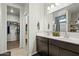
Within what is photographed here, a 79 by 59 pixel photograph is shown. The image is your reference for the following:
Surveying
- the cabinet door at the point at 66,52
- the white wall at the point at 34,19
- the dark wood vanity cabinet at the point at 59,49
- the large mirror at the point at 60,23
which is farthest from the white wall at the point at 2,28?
the cabinet door at the point at 66,52

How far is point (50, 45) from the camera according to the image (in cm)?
238

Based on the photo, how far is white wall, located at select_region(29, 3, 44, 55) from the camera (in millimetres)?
3195

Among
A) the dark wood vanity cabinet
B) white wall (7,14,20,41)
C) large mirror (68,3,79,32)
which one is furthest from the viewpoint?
white wall (7,14,20,41)

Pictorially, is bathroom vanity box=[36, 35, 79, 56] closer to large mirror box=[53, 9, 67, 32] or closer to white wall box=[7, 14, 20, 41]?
large mirror box=[53, 9, 67, 32]

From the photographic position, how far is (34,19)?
129 inches

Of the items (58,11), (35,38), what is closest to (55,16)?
(58,11)

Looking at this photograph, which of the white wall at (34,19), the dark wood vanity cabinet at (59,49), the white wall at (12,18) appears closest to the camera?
the dark wood vanity cabinet at (59,49)

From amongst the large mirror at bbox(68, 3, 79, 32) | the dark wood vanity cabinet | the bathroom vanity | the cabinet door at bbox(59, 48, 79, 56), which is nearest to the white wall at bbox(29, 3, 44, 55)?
the bathroom vanity

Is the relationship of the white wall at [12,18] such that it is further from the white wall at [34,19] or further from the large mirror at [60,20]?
the large mirror at [60,20]

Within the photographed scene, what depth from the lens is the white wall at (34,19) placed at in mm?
3195

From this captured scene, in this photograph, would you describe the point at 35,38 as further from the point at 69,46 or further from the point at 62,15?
the point at 69,46

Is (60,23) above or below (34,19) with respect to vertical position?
below

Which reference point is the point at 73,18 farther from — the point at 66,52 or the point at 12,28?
the point at 12,28

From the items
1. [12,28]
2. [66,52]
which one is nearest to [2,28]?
[12,28]
